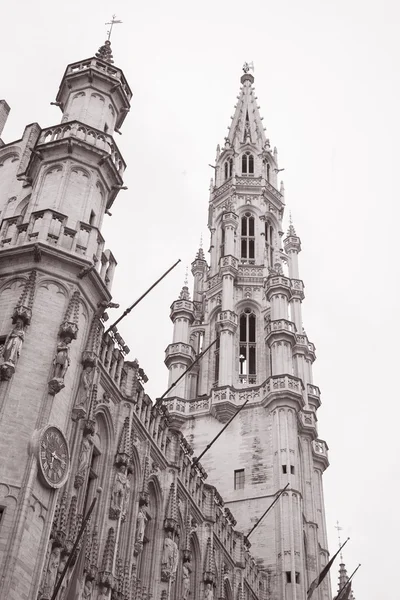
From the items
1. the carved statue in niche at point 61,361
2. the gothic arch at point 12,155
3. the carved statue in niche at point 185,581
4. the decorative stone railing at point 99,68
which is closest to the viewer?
the carved statue in niche at point 61,361

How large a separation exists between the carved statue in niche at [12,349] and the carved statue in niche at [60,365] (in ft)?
4.04

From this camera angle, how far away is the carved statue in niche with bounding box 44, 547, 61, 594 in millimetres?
23486

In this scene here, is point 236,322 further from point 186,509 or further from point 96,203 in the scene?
point 96,203

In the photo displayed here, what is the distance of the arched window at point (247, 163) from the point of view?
8238 centimetres

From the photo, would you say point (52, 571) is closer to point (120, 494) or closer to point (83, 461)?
point (83, 461)

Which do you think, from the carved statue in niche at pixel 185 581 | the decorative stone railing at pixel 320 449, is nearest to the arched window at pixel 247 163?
the decorative stone railing at pixel 320 449

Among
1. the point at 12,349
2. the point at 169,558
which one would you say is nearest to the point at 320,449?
the point at 169,558

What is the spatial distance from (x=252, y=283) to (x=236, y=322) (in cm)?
549

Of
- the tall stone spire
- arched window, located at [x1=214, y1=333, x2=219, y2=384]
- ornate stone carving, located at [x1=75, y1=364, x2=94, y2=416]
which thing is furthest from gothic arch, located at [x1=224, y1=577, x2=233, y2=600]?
the tall stone spire

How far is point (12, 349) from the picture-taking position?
84.9ft

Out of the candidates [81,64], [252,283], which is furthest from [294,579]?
[81,64]

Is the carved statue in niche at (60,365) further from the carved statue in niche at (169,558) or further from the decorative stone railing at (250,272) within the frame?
the decorative stone railing at (250,272)

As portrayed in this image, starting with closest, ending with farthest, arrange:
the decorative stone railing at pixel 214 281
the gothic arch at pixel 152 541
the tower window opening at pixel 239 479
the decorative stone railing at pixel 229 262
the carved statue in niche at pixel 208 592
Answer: the gothic arch at pixel 152 541
the carved statue in niche at pixel 208 592
the tower window opening at pixel 239 479
the decorative stone railing at pixel 229 262
the decorative stone railing at pixel 214 281

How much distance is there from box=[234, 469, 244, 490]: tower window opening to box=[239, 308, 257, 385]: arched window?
908 cm
